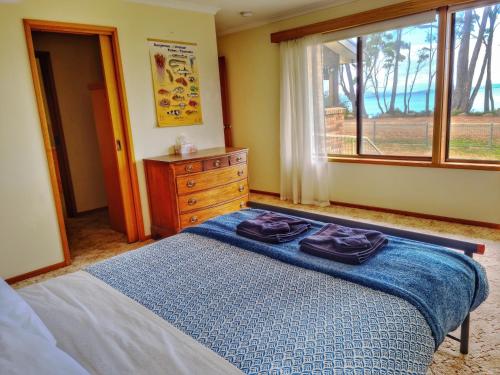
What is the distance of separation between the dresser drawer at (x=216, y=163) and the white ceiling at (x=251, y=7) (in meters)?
1.63

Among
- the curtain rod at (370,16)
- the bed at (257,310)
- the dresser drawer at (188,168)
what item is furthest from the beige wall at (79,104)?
the bed at (257,310)

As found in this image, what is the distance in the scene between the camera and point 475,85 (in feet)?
11.1

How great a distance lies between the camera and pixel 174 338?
3.69 feet

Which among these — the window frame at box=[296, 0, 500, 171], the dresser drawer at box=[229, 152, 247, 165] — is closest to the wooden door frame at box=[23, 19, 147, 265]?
the dresser drawer at box=[229, 152, 247, 165]

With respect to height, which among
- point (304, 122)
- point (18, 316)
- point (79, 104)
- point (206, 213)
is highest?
point (79, 104)

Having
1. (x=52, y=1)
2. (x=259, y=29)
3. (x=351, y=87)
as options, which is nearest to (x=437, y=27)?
(x=351, y=87)

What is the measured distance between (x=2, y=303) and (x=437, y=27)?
13.0 ft

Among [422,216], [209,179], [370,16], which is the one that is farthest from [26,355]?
[370,16]

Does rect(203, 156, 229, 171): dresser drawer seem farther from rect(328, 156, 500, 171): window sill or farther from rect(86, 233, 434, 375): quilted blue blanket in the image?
rect(86, 233, 434, 375): quilted blue blanket

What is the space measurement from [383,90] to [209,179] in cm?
217

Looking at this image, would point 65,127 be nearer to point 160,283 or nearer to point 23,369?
point 160,283

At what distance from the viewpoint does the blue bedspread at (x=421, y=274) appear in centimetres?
128

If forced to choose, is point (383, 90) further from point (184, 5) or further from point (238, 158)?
point (184, 5)

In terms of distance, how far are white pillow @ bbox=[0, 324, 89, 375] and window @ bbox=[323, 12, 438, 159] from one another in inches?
150
